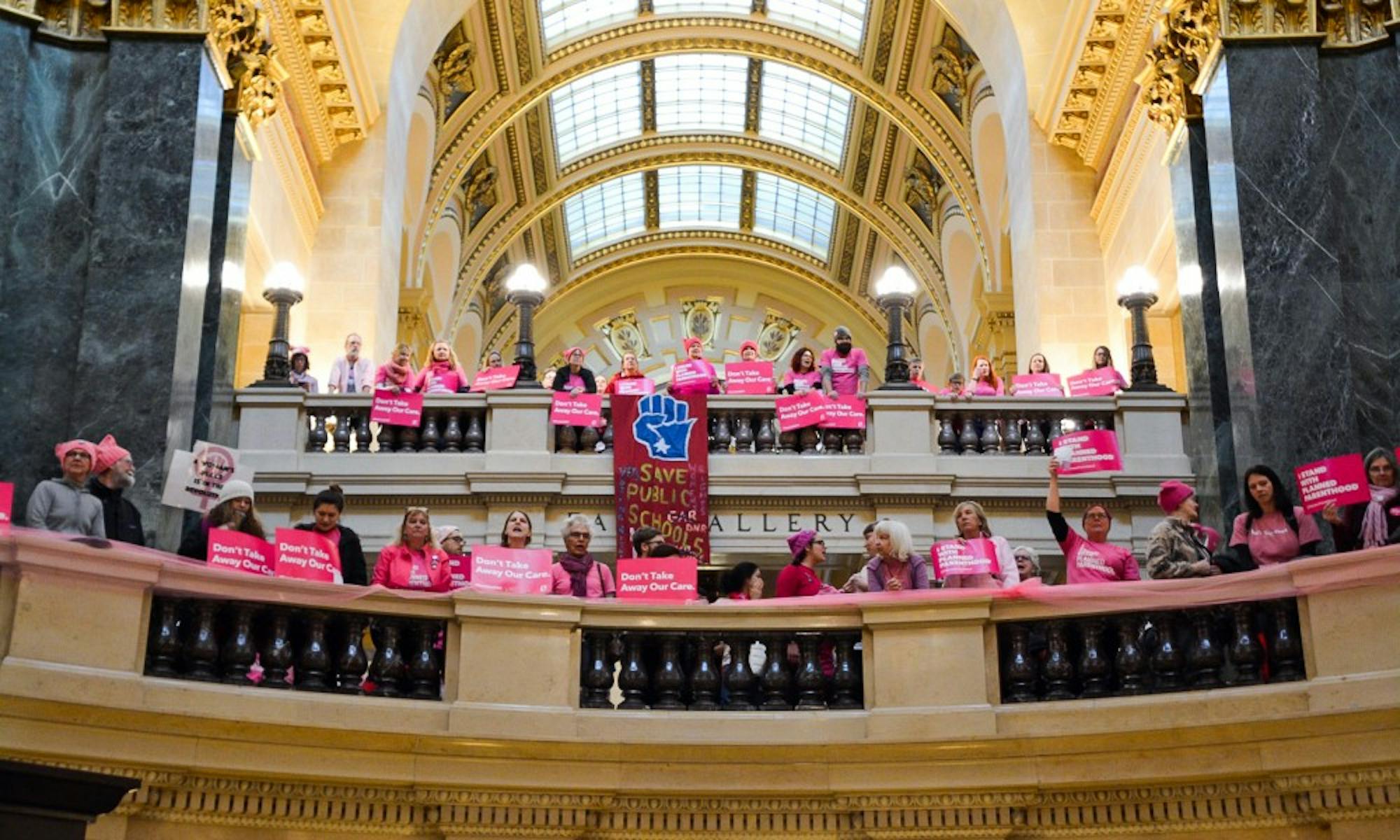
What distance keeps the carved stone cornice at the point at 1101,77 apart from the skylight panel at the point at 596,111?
42.5 ft

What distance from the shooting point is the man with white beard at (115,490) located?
9898 mm

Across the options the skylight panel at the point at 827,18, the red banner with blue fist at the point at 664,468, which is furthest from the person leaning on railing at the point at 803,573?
the skylight panel at the point at 827,18

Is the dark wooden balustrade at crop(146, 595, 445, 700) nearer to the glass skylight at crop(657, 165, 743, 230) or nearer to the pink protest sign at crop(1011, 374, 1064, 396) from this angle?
the pink protest sign at crop(1011, 374, 1064, 396)

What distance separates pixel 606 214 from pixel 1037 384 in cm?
2472

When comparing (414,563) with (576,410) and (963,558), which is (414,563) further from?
(576,410)

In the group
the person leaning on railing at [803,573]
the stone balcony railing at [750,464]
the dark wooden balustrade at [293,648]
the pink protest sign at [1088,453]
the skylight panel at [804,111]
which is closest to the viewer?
the dark wooden balustrade at [293,648]

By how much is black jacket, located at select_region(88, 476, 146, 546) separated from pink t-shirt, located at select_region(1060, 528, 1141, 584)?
508cm

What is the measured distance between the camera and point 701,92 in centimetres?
3575

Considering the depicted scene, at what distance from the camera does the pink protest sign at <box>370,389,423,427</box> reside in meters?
15.1

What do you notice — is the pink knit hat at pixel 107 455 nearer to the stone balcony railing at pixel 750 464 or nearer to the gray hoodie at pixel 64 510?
the gray hoodie at pixel 64 510

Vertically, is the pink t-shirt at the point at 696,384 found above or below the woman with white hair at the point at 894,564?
above

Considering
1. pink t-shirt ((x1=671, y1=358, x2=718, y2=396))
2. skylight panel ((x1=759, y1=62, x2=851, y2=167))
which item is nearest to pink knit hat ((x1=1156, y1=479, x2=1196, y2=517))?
pink t-shirt ((x1=671, y1=358, x2=718, y2=396))

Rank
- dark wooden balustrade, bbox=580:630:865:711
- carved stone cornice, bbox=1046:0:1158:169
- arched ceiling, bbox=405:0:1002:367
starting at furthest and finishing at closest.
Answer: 1. arched ceiling, bbox=405:0:1002:367
2. carved stone cornice, bbox=1046:0:1158:169
3. dark wooden balustrade, bbox=580:630:865:711

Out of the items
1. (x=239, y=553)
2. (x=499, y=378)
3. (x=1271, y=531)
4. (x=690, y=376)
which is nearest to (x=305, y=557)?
(x=239, y=553)
